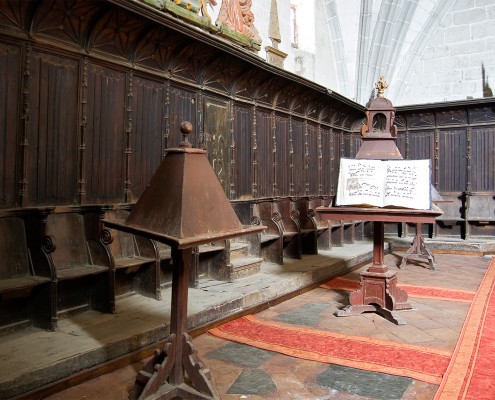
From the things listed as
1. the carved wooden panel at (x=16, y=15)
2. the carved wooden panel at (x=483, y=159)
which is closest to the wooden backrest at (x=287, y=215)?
the carved wooden panel at (x=16, y=15)

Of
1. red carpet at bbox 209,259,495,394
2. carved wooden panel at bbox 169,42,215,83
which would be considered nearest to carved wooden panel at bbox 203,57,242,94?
carved wooden panel at bbox 169,42,215,83

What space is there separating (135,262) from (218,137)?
217cm

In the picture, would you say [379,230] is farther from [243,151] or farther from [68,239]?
[68,239]

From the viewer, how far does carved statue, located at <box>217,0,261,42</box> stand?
20.5 ft

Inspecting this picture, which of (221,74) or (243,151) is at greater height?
(221,74)

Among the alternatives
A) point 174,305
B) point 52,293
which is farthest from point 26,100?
point 174,305

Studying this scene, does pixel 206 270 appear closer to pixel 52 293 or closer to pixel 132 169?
pixel 132 169

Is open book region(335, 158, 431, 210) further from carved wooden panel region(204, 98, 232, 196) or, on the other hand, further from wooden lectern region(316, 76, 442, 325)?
carved wooden panel region(204, 98, 232, 196)

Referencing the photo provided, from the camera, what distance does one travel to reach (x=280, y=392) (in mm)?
2559

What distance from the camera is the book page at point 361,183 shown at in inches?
A: 155

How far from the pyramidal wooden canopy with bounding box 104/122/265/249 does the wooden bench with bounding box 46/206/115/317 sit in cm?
132

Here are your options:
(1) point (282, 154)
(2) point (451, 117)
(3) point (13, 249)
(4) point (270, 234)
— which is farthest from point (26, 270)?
(2) point (451, 117)

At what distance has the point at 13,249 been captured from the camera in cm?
329

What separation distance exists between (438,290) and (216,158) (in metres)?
3.01
